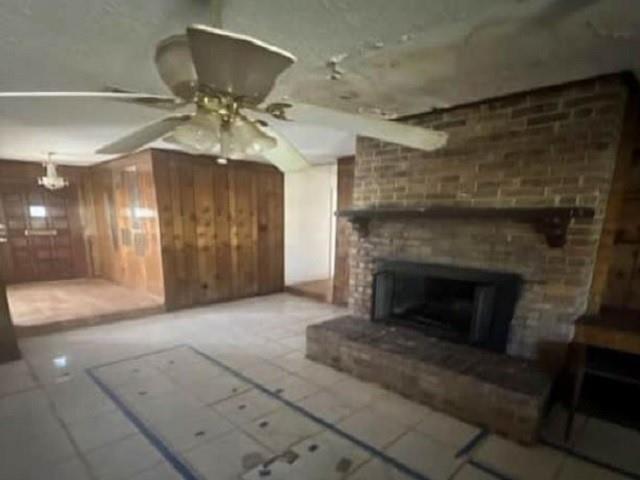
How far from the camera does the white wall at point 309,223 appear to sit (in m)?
6.06

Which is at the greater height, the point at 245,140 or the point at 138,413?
the point at 245,140

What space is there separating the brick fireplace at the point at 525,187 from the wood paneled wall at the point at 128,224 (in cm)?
325

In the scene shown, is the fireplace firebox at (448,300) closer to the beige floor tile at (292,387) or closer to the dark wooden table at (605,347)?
the dark wooden table at (605,347)

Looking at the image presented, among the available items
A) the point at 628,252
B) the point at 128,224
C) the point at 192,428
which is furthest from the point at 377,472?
the point at 128,224

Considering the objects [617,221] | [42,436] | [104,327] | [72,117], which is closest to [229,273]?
[104,327]

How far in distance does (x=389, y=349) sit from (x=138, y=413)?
5.94 ft

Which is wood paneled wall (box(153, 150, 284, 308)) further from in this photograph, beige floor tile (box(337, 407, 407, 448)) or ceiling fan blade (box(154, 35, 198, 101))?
ceiling fan blade (box(154, 35, 198, 101))

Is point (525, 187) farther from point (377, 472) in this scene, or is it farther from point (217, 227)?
point (217, 227)

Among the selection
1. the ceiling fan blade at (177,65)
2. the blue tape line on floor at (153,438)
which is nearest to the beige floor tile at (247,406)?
the blue tape line on floor at (153,438)

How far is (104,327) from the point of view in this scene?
4043 mm

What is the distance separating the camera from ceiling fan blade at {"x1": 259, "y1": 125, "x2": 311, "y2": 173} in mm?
1650

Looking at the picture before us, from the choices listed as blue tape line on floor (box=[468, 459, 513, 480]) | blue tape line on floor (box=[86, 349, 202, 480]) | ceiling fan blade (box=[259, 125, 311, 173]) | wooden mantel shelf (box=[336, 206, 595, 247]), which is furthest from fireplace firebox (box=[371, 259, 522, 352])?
blue tape line on floor (box=[86, 349, 202, 480])

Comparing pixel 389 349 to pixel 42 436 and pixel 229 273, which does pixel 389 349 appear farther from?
pixel 229 273

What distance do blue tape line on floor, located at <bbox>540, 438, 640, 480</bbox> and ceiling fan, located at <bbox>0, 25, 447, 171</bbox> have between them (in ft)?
6.35
